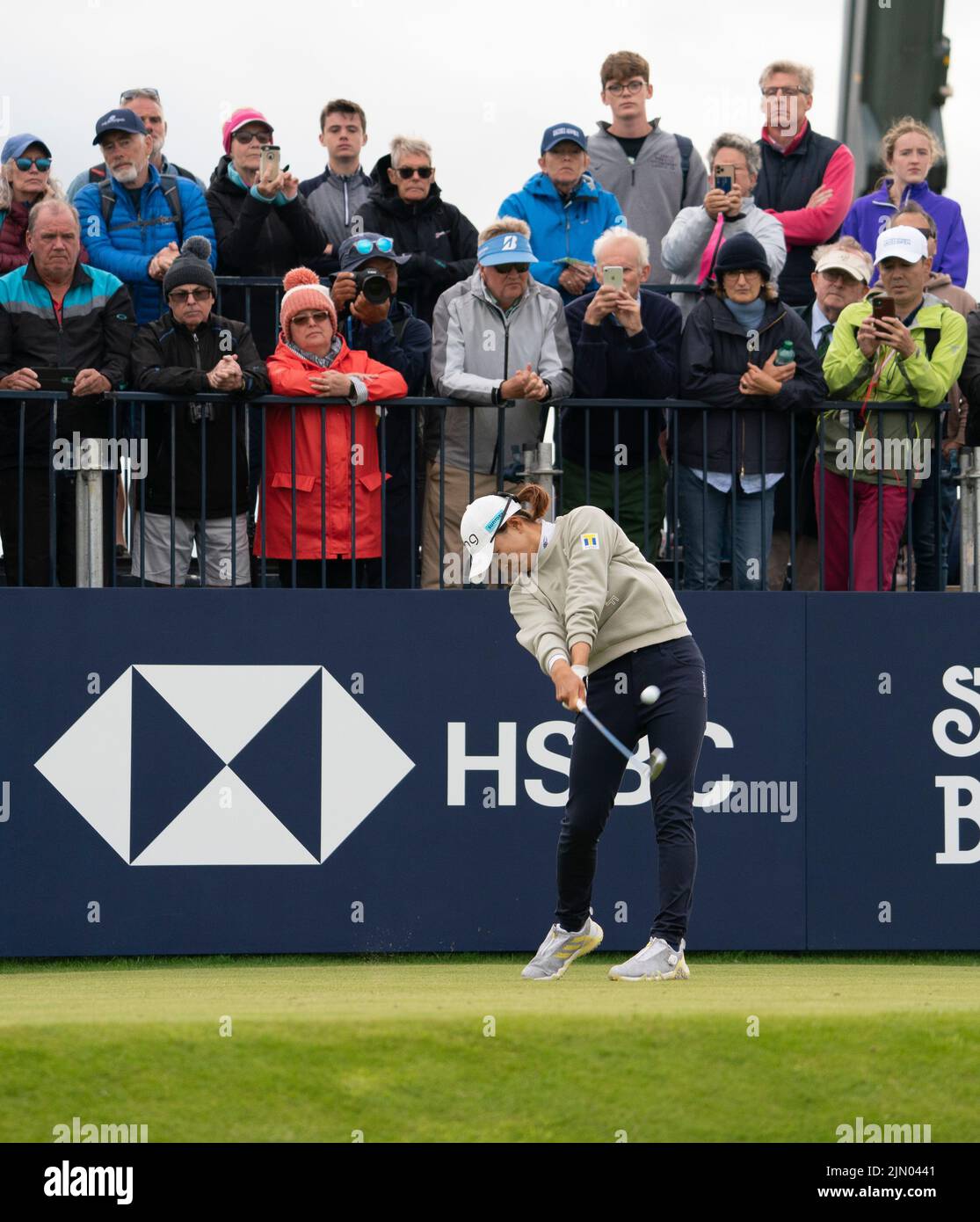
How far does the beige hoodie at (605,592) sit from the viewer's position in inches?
312

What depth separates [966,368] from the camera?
1078 centimetres

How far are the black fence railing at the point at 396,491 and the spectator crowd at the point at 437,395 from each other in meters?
0.02

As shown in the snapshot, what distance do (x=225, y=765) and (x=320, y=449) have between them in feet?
5.74

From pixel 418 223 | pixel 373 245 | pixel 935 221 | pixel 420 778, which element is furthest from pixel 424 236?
pixel 420 778

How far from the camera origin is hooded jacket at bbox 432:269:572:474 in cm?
1052

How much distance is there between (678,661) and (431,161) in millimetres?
4837

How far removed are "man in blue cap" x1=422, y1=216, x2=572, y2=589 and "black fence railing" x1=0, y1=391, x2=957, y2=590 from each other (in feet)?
0.06

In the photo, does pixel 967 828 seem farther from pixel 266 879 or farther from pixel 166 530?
pixel 166 530

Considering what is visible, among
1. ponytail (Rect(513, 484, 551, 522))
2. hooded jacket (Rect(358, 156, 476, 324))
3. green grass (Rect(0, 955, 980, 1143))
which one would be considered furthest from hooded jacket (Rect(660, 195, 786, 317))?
green grass (Rect(0, 955, 980, 1143))

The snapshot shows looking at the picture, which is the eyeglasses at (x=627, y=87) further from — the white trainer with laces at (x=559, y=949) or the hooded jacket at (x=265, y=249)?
the white trainer with laces at (x=559, y=949)

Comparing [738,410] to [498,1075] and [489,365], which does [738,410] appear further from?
[498,1075]

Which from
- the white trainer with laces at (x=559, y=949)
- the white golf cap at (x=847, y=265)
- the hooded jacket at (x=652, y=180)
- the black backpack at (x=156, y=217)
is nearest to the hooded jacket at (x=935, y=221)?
the white golf cap at (x=847, y=265)
